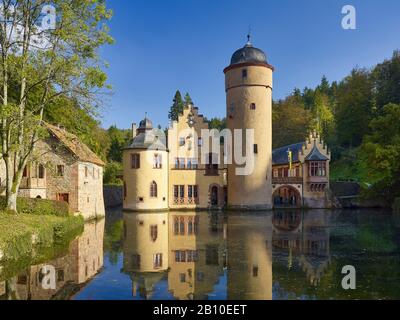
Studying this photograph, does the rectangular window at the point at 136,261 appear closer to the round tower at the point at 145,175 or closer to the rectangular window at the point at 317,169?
the round tower at the point at 145,175

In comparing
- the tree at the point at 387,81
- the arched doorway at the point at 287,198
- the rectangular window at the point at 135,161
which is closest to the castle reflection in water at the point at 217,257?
the rectangular window at the point at 135,161

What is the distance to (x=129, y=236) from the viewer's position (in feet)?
62.3

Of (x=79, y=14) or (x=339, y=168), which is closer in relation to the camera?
(x=79, y=14)

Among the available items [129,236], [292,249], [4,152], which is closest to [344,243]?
[292,249]

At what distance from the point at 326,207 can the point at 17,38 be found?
33.9 meters

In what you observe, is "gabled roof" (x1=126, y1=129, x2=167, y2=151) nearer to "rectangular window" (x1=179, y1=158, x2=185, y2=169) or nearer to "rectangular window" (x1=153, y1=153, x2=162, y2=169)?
"rectangular window" (x1=153, y1=153, x2=162, y2=169)

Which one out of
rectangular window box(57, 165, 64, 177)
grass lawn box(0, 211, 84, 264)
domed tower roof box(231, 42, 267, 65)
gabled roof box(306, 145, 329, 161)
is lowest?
grass lawn box(0, 211, 84, 264)

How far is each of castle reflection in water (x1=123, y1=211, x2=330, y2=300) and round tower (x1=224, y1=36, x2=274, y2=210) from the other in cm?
1295

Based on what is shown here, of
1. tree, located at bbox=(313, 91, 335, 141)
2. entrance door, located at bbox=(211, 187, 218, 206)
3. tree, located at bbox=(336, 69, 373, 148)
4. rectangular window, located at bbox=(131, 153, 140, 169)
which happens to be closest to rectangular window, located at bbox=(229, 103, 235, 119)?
entrance door, located at bbox=(211, 187, 218, 206)

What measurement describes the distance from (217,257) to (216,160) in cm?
2446

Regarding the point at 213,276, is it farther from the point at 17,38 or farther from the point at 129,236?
the point at 17,38

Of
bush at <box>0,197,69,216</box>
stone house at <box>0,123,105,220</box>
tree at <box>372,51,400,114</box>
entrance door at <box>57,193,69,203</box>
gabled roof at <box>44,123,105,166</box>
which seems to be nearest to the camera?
bush at <box>0,197,69,216</box>

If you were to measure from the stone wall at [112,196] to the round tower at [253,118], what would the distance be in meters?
17.0

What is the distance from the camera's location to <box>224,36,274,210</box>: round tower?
3503cm
